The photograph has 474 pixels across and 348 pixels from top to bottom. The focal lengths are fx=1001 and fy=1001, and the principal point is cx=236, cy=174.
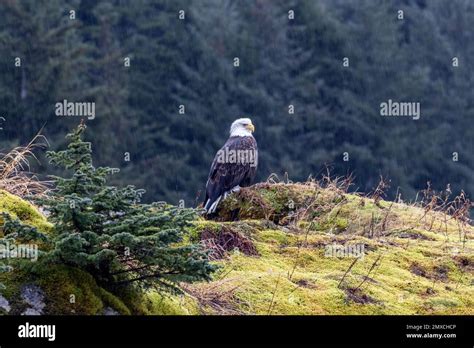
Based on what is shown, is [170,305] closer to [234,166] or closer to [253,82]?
[234,166]

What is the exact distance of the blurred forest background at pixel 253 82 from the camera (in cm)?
3619

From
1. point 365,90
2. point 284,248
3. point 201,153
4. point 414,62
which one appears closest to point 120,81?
point 201,153

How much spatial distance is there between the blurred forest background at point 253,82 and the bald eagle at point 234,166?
21.4 metres

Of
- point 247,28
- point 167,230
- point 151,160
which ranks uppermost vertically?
point 247,28

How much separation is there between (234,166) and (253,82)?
96.9ft

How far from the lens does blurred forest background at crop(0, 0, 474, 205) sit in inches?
1425

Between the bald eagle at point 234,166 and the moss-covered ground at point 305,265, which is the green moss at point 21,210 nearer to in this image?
the moss-covered ground at point 305,265

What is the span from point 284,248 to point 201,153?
100 ft

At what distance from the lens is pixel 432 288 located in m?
6.64

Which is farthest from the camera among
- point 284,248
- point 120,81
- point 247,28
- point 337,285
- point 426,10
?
point 426,10

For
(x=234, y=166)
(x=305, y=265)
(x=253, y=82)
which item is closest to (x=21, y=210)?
(x=305, y=265)

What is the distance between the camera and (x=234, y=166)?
11.7m

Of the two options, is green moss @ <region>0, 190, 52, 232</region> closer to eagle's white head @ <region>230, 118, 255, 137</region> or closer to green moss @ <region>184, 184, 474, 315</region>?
green moss @ <region>184, 184, 474, 315</region>

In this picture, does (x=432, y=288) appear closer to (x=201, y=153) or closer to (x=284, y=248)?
(x=284, y=248)
